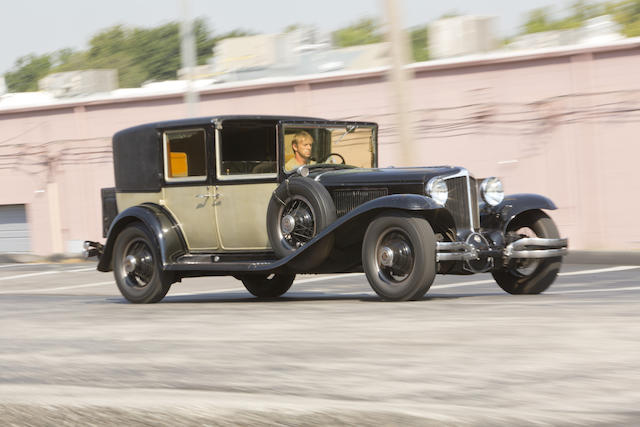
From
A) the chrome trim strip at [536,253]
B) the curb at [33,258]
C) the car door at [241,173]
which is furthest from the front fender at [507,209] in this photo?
the curb at [33,258]

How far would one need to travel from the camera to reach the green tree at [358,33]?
233 ft

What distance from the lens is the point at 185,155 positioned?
412 inches

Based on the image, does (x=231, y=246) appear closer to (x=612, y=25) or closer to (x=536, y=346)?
(x=536, y=346)

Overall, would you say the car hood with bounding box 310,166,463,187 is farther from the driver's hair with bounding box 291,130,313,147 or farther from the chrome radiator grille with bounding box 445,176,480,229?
the driver's hair with bounding box 291,130,313,147

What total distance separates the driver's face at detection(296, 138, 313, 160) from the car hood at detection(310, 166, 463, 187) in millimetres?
384

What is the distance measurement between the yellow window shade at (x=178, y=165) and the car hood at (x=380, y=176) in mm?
1409

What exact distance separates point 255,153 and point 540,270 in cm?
292

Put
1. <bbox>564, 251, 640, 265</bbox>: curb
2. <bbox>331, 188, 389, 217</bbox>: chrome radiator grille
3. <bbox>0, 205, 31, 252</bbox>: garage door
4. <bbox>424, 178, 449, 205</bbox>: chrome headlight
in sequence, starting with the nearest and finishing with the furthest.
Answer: <bbox>424, 178, 449, 205</bbox>: chrome headlight, <bbox>331, 188, 389, 217</bbox>: chrome radiator grille, <bbox>564, 251, 640, 265</bbox>: curb, <bbox>0, 205, 31, 252</bbox>: garage door

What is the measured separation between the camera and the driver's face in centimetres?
1020

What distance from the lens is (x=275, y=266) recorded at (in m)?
9.52

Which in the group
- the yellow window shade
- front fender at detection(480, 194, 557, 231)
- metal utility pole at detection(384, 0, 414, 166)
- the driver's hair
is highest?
metal utility pole at detection(384, 0, 414, 166)

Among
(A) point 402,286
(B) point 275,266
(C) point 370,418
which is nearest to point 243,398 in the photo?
(C) point 370,418

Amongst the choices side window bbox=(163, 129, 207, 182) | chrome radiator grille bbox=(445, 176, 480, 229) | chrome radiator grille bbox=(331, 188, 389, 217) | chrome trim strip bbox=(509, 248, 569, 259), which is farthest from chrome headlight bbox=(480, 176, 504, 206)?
side window bbox=(163, 129, 207, 182)

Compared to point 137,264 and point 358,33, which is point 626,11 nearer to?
point 358,33
